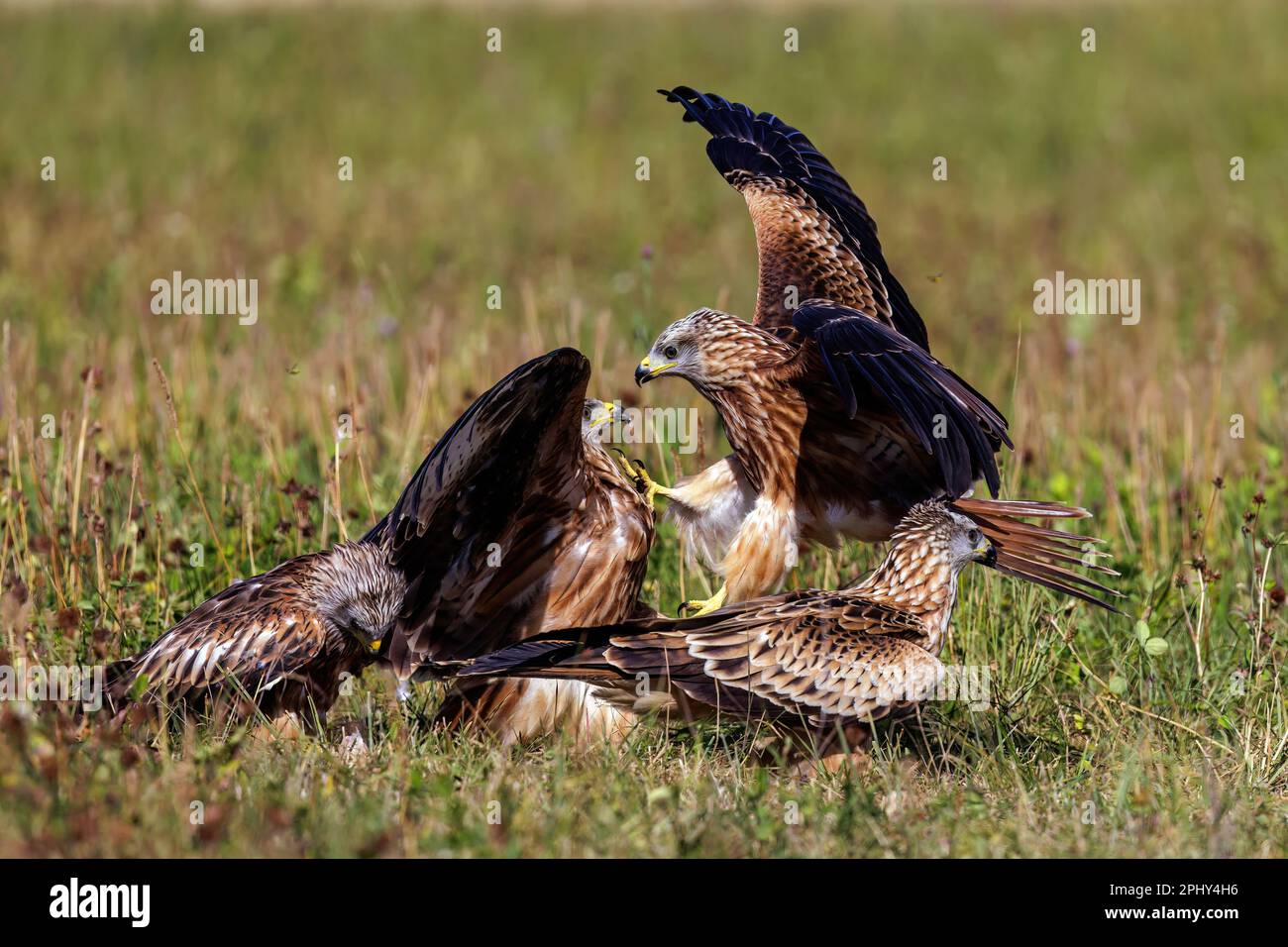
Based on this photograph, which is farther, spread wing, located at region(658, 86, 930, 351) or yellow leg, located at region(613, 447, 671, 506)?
spread wing, located at region(658, 86, 930, 351)

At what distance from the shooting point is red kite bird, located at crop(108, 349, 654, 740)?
5.02 metres

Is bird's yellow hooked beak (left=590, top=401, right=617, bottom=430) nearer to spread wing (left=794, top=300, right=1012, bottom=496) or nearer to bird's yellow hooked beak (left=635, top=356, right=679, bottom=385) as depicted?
bird's yellow hooked beak (left=635, top=356, right=679, bottom=385)

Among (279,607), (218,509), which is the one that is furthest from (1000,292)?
(279,607)

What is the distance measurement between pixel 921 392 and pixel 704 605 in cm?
125

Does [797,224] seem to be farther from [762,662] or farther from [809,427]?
[762,662]

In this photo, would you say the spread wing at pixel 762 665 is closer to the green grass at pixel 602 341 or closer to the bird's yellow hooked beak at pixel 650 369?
the green grass at pixel 602 341

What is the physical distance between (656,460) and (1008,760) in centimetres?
262

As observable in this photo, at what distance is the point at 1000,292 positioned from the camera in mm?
11875

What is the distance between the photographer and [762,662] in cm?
488

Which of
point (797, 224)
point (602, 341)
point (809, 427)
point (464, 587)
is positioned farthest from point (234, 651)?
point (797, 224)

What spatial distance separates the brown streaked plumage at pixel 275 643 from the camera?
5.18 meters

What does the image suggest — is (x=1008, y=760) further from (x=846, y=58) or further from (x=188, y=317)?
(x=846, y=58)

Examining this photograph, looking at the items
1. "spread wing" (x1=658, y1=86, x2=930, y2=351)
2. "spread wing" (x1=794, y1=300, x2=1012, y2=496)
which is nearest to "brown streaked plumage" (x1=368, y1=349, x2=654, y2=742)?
"spread wing" (x1=794, y1=300, x2=1012, y2=496)

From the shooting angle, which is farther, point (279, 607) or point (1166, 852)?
point (279, 607)
